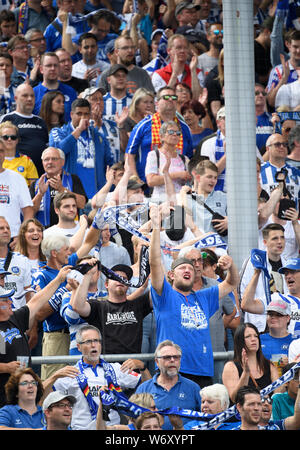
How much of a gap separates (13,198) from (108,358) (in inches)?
105

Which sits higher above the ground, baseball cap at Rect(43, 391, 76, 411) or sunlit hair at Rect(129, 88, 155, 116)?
sunlit hair at Rect(129, 88, 155, 116)

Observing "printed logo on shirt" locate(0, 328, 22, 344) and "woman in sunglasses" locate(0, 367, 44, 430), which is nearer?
"woman in sunglasses" locate(0, 367, 44, 430)

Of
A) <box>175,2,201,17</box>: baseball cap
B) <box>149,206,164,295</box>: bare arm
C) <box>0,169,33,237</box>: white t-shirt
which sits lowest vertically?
<box>149,206,164,295</box>: bare arm

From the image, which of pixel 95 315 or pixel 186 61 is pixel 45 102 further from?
pixel 95 315

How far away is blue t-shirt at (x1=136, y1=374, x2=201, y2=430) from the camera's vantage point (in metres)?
8.28

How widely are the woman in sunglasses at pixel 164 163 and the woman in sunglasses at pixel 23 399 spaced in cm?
308

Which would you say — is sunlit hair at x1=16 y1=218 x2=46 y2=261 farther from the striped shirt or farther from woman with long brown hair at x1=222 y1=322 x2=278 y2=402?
the striped shirt

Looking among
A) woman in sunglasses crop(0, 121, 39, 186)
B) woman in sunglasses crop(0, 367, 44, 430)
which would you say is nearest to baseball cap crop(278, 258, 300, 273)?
woman in sunglasses crop(0, 367, 44, 430)

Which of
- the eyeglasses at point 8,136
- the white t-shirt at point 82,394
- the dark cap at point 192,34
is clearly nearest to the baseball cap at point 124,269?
the white t-shirt at point 82,394

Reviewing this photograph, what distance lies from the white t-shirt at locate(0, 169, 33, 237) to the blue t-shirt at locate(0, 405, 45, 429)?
9.39 ft

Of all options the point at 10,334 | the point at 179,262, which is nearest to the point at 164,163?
the point at 179,262

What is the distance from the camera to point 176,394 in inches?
328

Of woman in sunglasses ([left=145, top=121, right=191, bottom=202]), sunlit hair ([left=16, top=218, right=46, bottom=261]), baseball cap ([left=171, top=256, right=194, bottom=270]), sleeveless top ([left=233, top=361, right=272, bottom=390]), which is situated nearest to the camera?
sleeveless top ([left=233, top=361, right=272, bottom=390])

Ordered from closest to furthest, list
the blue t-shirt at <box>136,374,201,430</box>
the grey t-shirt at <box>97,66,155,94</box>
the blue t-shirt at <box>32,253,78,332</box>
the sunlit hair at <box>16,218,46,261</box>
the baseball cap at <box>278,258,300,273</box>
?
1. the blue t-shirt at <box>136,374,201,430</box>
2. the blue t-shirt at <box>32,253,78,332</box>
3. the baseball cap at <box>278,258,300,273</box>
4. the sunlit hair at <box>16,218,46,261</box>
5. the grey t-shirt at <box>97,66,155,94</box>
